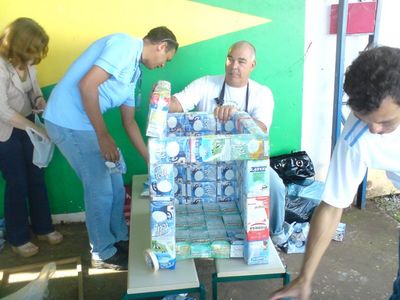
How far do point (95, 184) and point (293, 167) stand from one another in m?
1.50

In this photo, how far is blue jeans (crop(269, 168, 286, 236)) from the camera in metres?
2.66

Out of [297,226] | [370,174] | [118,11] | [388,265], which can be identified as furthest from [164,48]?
[370,174]

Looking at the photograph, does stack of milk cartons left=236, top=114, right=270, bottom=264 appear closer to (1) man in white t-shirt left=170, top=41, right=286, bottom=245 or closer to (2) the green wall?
(1) man in white t-shirt left=170, top=41, right=286, bottom=245

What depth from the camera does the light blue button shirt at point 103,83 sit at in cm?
213

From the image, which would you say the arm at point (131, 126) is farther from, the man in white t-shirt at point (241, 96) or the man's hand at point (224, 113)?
the man's hand at point (224, 113)

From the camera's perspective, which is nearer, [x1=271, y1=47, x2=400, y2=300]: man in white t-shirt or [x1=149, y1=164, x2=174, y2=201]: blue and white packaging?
[x1=271, y1=47, x2=400, y2=300]: man in white t-shirt

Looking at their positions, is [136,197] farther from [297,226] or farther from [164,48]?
[297,226]

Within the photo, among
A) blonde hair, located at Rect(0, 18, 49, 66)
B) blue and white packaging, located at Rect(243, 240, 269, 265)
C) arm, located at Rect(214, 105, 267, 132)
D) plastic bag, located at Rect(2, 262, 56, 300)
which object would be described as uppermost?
blonde hair, located at Rect(0, 18, 49, 66)

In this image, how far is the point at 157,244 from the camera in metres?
1.75

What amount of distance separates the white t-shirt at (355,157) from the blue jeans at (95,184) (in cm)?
135

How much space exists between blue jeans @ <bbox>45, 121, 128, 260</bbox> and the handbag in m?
1.20

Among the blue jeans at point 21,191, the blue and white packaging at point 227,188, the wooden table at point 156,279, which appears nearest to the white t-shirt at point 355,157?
the wooden table at point 156,279

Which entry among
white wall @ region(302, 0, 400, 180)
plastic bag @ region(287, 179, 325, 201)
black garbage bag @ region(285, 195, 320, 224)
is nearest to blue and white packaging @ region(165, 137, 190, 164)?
black garbage bag @ region(285, 195, 320, 224)

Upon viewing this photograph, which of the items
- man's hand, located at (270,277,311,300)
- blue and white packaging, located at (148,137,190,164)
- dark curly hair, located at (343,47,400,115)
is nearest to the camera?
dark curly hair, located at (343,47,400,115)
